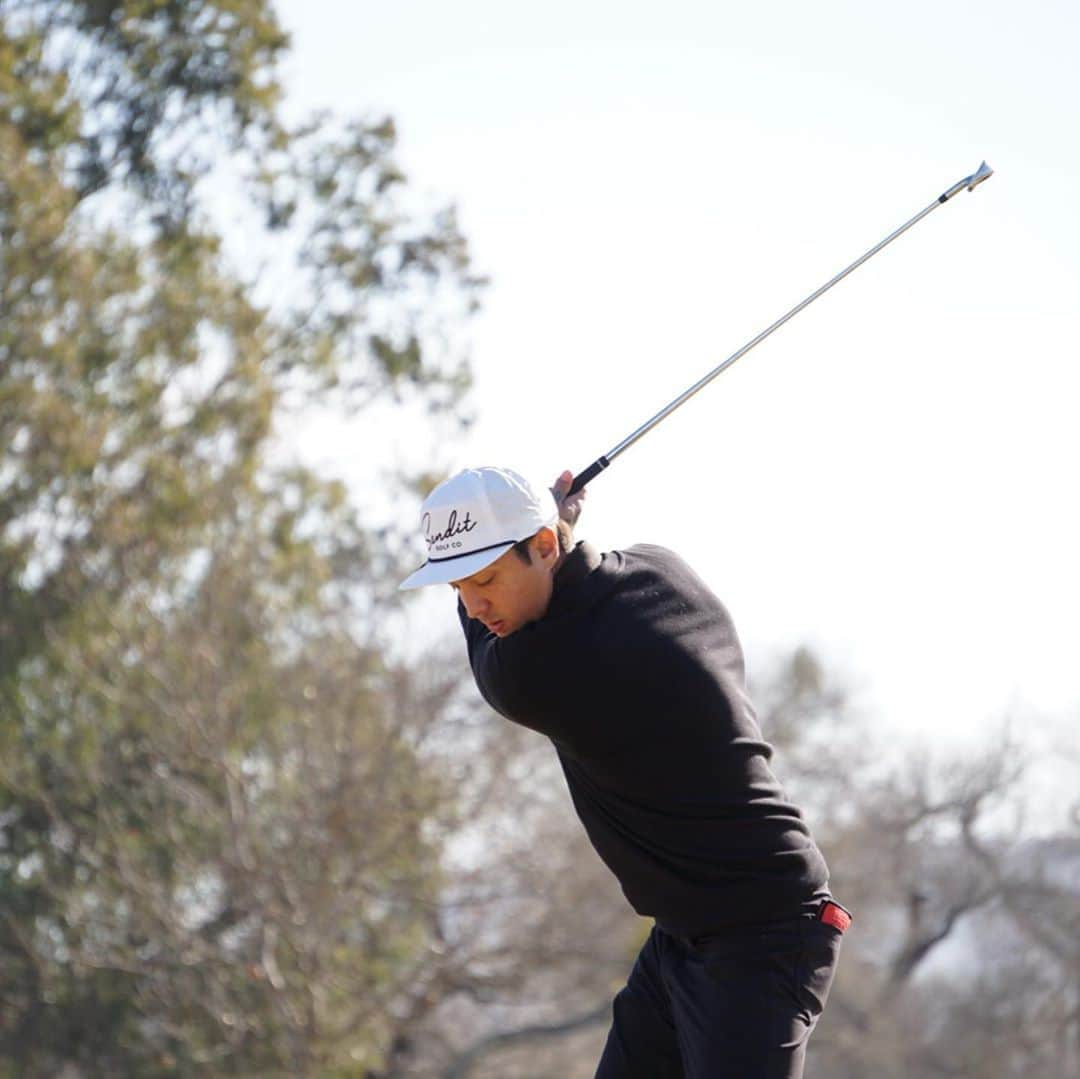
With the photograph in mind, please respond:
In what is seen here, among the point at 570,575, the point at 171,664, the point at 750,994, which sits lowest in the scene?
the point at 750,994

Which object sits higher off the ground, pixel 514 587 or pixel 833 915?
pixel 514 587

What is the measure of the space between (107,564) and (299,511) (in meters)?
2.10

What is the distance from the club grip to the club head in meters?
1.33

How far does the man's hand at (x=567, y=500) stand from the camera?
161 inches

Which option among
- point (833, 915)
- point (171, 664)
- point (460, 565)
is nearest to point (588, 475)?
point (460, 565)

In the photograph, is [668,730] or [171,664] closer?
[668,730]

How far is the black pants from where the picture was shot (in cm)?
373

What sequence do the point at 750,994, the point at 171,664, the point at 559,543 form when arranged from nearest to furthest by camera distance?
the point at 750,994 < the point at 559,543 < the point at 171,664

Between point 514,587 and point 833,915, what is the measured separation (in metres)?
0.92

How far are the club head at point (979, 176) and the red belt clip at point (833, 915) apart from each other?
80.3 inches

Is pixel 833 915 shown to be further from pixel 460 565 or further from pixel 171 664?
pixel 171 664

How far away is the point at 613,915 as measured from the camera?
65.2 feet

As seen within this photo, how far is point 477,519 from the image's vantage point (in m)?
3.81

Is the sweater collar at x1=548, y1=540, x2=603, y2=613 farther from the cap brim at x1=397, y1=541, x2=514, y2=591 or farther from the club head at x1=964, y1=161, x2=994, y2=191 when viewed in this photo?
the club head at x1=964, y1=161, x2=994, y2=191
